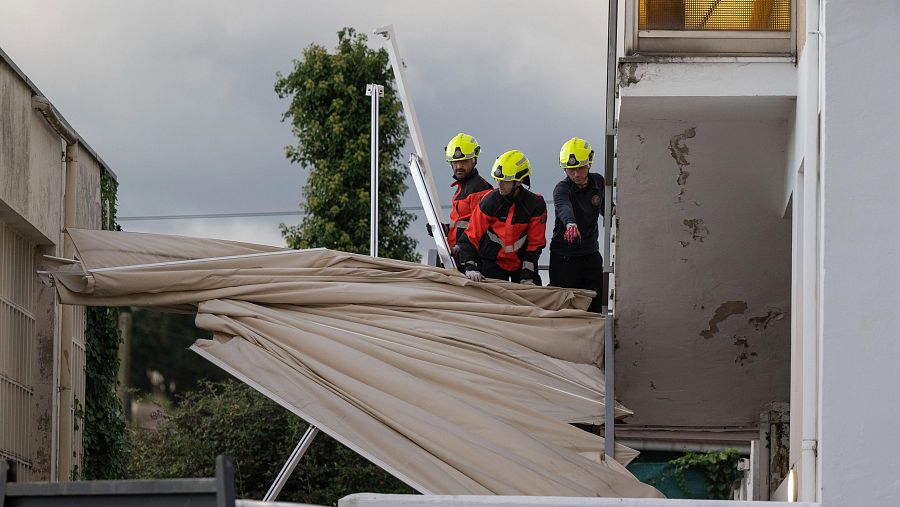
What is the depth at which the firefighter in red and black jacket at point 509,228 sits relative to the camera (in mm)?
11391

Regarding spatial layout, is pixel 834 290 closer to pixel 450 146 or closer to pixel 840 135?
pixel 840 135

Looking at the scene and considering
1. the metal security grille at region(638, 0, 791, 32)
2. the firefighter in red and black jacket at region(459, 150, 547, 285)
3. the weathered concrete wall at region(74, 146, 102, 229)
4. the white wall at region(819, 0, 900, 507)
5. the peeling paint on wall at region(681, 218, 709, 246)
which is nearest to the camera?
the white wall at region(819, 0, 900, 507)

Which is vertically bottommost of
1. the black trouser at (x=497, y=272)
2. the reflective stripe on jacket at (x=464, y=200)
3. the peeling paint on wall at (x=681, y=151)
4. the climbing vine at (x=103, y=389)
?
the climbing vine at (x=103, y=389)

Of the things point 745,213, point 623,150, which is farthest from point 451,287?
point 745,213

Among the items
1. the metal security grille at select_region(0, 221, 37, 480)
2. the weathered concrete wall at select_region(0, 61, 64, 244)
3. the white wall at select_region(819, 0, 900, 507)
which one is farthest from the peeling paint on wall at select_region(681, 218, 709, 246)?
the metal security grille at select_region(0, 221, 37, 480)

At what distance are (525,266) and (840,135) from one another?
4315 mm

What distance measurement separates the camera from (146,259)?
31.6 feet

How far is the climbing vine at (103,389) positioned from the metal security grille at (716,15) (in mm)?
5828

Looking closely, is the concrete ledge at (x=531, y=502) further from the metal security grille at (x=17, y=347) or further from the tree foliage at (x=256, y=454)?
the tree foliage at (x=256, y=454)

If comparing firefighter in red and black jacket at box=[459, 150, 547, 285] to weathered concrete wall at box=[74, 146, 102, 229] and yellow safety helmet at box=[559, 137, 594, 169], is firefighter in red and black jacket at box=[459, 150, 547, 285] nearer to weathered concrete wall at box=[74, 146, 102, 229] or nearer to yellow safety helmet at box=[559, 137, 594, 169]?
yellow safety helmet at box=[559, 137, 594, 169]

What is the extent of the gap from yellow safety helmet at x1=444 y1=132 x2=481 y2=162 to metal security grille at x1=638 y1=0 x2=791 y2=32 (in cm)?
285

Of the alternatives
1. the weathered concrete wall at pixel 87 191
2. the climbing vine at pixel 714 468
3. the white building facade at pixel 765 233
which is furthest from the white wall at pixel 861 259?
the climbing vine at pixel 714 468

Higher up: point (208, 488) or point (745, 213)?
point (745, 213)

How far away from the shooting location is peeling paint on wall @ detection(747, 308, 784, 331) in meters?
11.9
